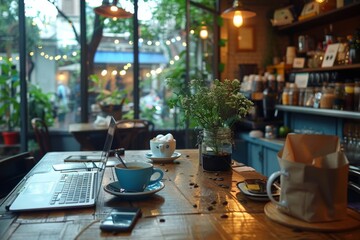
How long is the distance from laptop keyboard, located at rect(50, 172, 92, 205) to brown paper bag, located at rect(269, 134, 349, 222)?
2.29ft

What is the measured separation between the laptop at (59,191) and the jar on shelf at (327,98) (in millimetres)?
2292

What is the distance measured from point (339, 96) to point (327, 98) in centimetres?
12

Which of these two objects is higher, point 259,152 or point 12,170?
point 12,170

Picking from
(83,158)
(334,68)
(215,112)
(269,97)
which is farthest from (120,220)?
(269,97)

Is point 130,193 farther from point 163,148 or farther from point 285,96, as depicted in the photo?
point 285,96

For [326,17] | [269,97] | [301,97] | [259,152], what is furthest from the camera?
[269,97]

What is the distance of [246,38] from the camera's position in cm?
495

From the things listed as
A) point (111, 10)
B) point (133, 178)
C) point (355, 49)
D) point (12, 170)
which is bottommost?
point (12, 170)

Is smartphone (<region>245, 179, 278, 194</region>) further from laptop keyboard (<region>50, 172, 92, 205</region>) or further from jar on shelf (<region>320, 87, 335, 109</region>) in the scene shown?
jar on shelf (<region>320, 87, 335, 109</region>)

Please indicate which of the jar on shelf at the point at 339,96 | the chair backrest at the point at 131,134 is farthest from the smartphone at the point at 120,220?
the chair backrest at the point at 131,134

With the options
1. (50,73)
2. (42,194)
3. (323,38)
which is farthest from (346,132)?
(50,73)

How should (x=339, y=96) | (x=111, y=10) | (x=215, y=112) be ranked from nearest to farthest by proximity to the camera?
(x=215, y=112), (x=339, y=96), (x=111, y=10)

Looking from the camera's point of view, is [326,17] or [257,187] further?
[326,17]

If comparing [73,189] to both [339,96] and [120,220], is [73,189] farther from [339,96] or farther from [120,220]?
[339,96]
